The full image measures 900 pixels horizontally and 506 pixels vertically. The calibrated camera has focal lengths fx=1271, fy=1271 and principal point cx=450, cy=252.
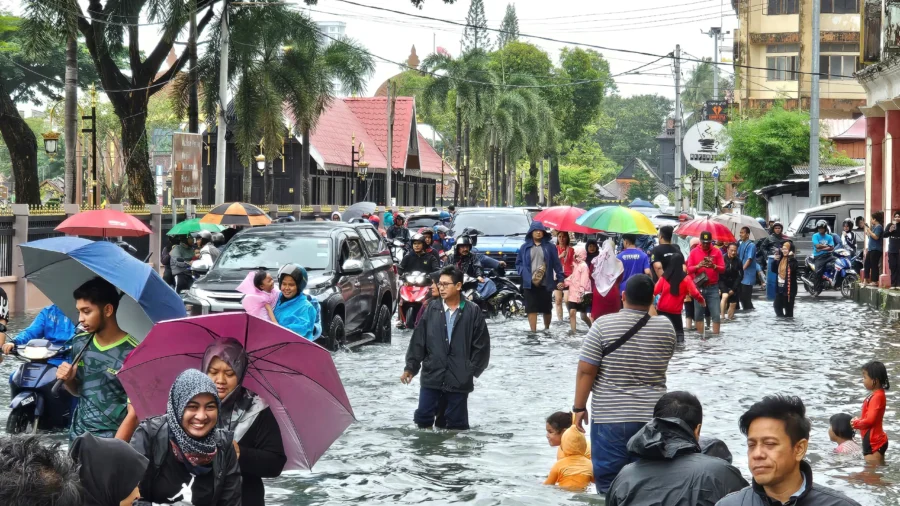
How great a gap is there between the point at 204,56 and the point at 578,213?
20.0 metres

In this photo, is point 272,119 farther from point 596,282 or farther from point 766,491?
point 766,491

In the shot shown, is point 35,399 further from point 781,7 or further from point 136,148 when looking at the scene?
point 781,7

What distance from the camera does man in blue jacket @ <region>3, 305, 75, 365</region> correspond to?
895 cm

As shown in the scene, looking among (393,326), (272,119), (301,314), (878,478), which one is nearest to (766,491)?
(878,478)

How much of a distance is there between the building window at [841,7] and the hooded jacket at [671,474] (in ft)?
215

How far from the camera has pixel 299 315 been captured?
37.2 ft

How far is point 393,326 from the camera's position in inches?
872

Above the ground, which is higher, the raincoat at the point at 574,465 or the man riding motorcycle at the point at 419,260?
the man riding motorcycle at the point at 419,260

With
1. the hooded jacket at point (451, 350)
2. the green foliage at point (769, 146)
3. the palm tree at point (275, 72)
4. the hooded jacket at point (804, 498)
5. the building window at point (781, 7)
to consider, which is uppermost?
the building window at point (781, 7)

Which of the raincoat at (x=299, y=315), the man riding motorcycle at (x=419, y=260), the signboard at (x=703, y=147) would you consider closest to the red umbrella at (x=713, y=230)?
the man riding motorcycle at (x=419, y=260)

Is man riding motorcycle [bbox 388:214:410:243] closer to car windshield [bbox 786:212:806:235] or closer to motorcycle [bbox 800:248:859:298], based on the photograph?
motorcycle [bbox 800:248:859:298]

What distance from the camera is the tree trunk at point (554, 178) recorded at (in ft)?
346

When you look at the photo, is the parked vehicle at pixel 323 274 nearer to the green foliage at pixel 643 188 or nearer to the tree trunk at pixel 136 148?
the tree trunk at pixel 136 148

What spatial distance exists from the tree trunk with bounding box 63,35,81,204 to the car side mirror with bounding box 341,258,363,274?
57.5ft
